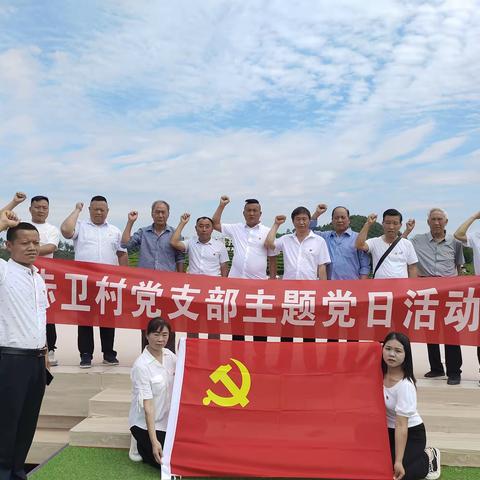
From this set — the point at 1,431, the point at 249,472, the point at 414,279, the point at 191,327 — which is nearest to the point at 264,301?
the point at 191,327

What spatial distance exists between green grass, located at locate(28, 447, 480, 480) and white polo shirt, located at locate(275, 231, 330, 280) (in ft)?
7.03

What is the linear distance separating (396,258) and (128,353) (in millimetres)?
3567

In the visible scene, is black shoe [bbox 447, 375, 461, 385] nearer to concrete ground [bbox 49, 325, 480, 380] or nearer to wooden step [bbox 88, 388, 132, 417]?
concrete ground [bbox 49, 325, 480, 380]

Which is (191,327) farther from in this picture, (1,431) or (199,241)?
(1,431)

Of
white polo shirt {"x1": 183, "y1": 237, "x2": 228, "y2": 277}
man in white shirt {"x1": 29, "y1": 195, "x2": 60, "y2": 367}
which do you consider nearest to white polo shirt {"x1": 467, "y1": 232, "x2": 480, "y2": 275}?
white polo shirt {"x1": 183, "y1": 237, "x2": 228, "y2": 277}

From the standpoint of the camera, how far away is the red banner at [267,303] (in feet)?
15.8

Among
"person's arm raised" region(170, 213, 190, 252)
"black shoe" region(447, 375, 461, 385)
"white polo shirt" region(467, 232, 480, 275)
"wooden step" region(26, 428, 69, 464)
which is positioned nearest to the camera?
"wooden step" region(26, 428, 69, 464)

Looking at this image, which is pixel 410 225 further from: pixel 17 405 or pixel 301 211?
pixel 17 405

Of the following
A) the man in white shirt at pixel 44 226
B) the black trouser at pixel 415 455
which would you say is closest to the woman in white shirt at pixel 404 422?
the black trouser at pixel 415 455

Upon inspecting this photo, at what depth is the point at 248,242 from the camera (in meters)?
5.23

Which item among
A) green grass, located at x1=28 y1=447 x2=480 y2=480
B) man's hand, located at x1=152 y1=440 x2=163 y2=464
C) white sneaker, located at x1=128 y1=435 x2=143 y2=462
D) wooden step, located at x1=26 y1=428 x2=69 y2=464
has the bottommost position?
wooden step, located at x1=26 y1=428 x2=69 y2=464

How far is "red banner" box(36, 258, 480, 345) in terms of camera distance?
15.8 ft

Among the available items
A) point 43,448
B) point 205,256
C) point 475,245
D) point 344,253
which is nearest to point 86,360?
point 43,448

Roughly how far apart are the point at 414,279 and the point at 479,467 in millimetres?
1755
